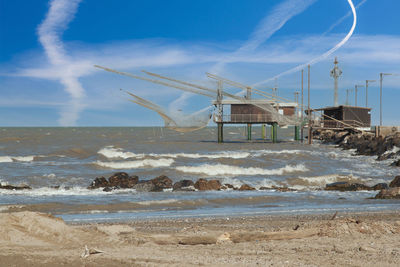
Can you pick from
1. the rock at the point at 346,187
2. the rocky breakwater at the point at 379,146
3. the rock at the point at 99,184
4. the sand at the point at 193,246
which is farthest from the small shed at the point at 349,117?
the sand at the point at 193,246

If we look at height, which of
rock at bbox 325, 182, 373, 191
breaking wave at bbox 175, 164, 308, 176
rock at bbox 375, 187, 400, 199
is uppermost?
rock at bbox 375, 187, 400, 199

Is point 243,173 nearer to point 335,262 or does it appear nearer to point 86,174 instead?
point 86,174

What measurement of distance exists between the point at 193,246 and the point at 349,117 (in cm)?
6390

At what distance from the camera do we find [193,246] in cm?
793

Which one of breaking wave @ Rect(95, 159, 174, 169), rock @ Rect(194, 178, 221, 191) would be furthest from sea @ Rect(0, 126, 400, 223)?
rock @ Rect(194, 178, 221, 191)

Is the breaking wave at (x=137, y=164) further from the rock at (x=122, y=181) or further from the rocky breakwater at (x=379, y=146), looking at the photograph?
the rocky breakwater at (x=379, y=146)

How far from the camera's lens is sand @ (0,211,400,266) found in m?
6.59

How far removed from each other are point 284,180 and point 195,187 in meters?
6.88

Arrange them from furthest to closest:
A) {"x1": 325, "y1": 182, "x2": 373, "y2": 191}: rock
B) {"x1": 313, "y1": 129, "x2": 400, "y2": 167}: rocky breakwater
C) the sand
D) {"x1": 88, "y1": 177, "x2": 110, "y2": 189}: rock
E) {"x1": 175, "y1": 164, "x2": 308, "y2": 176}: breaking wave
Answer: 1. {"x1": 313, "y1": 129, "x2": 400, "y2": 167}: rocky breakwater
2. {"x1": 175, "y1": 164, "x2": 308, "y2": 176}: breaking wave
3. {"x1": 88, "y1": 177, "x2": 110, "y2": 189}: rock
4. {"x1": 325, "y1": 182, "x2": 373, "y2": 191}: rock
5. the sand

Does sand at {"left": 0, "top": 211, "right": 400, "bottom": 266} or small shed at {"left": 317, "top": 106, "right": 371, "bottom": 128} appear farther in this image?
small shed at {"left": 317, "top": 106, "right": 371, "bottom": 128}

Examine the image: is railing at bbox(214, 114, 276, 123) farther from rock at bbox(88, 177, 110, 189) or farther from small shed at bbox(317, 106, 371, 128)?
rock at bbox(88, 177, 110, 189)

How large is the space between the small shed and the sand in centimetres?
5913

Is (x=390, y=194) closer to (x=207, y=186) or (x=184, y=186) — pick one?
(x=207, y=186)

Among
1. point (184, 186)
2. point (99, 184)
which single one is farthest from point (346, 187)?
point (99, 184)
